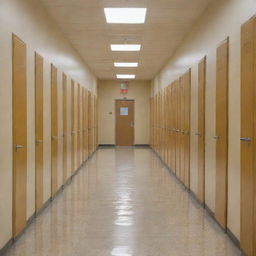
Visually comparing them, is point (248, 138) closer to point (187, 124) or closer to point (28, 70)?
point (28, 70)

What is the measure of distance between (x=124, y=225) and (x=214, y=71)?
2.81 metres

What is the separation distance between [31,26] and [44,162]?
2339mm

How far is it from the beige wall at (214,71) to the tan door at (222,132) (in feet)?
0.46

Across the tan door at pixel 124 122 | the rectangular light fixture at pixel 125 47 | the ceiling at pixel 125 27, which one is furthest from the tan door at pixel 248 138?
the tan door at pixel 124 122

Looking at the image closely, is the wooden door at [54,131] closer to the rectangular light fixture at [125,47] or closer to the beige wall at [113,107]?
the rectangular light fixture at [125,47]

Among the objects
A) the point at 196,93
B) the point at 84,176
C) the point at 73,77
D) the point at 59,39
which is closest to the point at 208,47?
the point at 196,93

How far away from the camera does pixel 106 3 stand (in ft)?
19.7

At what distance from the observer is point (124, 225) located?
502 centimetres

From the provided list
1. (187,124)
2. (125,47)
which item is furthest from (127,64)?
(187,124)

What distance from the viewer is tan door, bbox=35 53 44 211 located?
547 centimetres

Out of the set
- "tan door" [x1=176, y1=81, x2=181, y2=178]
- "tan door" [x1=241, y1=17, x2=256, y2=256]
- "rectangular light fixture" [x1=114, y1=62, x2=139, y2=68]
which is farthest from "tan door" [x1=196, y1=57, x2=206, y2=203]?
"rectangular light fixture" [x1=114, y1=62, x2=139, y2=68]

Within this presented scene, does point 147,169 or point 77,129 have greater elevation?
point 77,129

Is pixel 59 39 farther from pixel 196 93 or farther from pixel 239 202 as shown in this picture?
pixel 239 202

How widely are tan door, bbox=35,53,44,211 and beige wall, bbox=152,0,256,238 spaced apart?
9.39 ft
